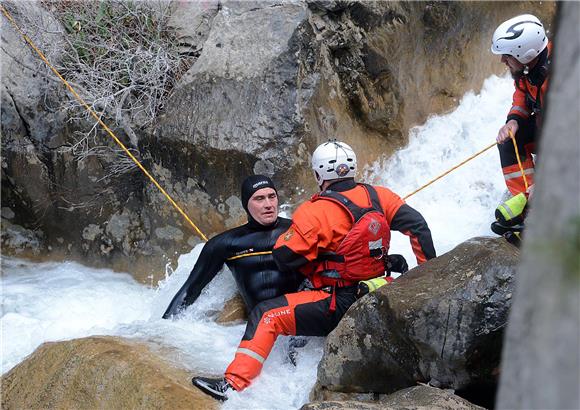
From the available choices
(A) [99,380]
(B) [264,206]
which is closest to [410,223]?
(B) [264,206]

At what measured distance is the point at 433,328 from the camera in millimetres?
3514

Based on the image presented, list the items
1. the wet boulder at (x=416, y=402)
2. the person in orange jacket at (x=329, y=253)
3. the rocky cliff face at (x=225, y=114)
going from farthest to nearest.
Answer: the rocky cliff face at (x=225, y=114)
the person in orange jacket at (x=329, y=253)
the wet boulder at (x=416, y=402)

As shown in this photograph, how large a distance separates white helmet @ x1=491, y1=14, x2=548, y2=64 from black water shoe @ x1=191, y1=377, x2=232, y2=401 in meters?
2.90

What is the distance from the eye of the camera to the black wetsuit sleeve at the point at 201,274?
5.09 meters

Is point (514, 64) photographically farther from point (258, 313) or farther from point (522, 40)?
point (258, 313)

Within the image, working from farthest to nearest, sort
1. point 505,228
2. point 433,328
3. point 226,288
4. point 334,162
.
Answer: point 226,288, point 334,162, point 505,228, point 433,328

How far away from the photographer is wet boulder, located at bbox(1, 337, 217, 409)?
12.9 feet

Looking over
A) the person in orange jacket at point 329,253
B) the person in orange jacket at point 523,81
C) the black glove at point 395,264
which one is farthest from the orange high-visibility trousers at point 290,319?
the person in orange jacket at point 523,81

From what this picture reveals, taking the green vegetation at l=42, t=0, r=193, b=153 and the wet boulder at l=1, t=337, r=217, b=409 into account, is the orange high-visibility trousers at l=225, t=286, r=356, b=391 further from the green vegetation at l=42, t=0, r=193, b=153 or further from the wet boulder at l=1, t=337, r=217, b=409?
the green vegetation at l=42, t=0, r=193, b=153

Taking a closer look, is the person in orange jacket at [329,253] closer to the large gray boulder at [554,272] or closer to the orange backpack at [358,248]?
the orange backpack at [358,248]

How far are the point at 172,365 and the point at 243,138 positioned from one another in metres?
2.53

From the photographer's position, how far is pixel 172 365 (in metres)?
4.26

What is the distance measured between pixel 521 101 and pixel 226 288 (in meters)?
2.63

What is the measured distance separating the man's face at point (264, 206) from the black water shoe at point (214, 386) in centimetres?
131
